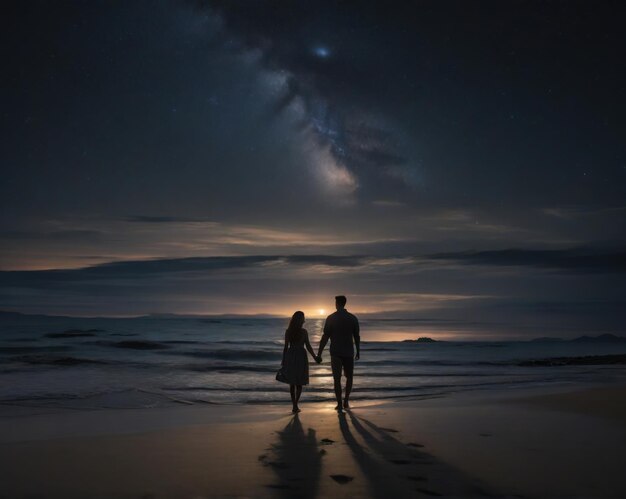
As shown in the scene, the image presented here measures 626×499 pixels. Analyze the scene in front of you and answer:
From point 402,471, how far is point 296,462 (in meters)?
1.17

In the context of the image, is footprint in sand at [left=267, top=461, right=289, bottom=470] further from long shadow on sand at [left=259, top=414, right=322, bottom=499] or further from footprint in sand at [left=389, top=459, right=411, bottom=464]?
footprint in sand at [left=389, top=459, right=411, bottom=464]

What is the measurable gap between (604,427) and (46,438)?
8265 millimetres

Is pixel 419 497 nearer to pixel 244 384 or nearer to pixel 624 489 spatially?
pixel 624 489

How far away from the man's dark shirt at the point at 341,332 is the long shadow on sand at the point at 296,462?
280 cm

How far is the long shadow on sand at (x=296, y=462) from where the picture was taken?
5371mm

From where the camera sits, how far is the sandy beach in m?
5.48

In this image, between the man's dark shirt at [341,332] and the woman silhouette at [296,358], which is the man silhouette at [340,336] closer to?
the man's dark shirt at [341,332]

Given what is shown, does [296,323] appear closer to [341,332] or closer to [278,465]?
[341,332]

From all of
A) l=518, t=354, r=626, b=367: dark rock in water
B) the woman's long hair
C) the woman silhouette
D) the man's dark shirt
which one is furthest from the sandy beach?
l=518, t=354, r=626, b=367: dark rock in water

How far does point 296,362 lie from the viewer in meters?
11.7

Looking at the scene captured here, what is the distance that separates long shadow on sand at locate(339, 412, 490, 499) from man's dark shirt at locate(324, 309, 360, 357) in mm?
3254

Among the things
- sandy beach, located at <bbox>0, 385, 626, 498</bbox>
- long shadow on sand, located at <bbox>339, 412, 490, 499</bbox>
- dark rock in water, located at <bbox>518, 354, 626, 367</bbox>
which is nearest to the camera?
long shadow on sand, located at <bbox>339, 412, 490, 499</bbox>

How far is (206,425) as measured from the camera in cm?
961

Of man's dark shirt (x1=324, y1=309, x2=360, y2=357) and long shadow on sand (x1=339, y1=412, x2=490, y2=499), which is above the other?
man's dark shirt (x1=324, y1=309, x2=360, y2=357)
